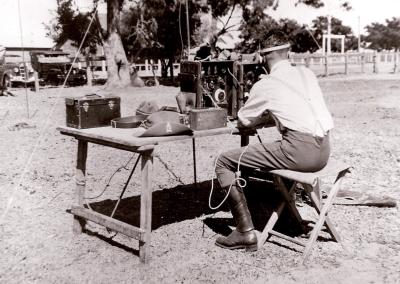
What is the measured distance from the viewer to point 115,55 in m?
27.1

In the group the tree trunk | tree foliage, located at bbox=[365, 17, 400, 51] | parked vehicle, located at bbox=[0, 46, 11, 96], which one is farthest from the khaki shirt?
tree foliage, located at bbox=[365, 17, 400, 51]

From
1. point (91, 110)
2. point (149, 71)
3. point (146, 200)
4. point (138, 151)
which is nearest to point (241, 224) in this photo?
point (146, 200)

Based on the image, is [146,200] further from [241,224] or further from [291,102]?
[291,102]

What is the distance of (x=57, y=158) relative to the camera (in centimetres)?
834

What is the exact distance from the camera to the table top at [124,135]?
414 cm

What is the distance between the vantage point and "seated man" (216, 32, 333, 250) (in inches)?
170

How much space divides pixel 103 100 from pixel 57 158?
3.79 metres

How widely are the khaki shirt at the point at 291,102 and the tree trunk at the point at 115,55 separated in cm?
2277

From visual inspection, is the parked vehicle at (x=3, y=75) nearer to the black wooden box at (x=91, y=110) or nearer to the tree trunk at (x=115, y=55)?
the tree trunk at (x=115, y=55)

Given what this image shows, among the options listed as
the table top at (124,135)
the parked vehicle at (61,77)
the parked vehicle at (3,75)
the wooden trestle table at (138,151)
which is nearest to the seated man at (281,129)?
the table top at (124,135)

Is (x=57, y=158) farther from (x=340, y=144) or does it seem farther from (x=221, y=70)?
(x=340, y=144)

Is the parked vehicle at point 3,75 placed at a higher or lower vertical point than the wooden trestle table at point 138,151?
higher

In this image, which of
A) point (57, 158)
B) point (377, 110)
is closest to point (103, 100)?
point (57, 158)

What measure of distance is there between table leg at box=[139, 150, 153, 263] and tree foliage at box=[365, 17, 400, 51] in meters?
77.1
